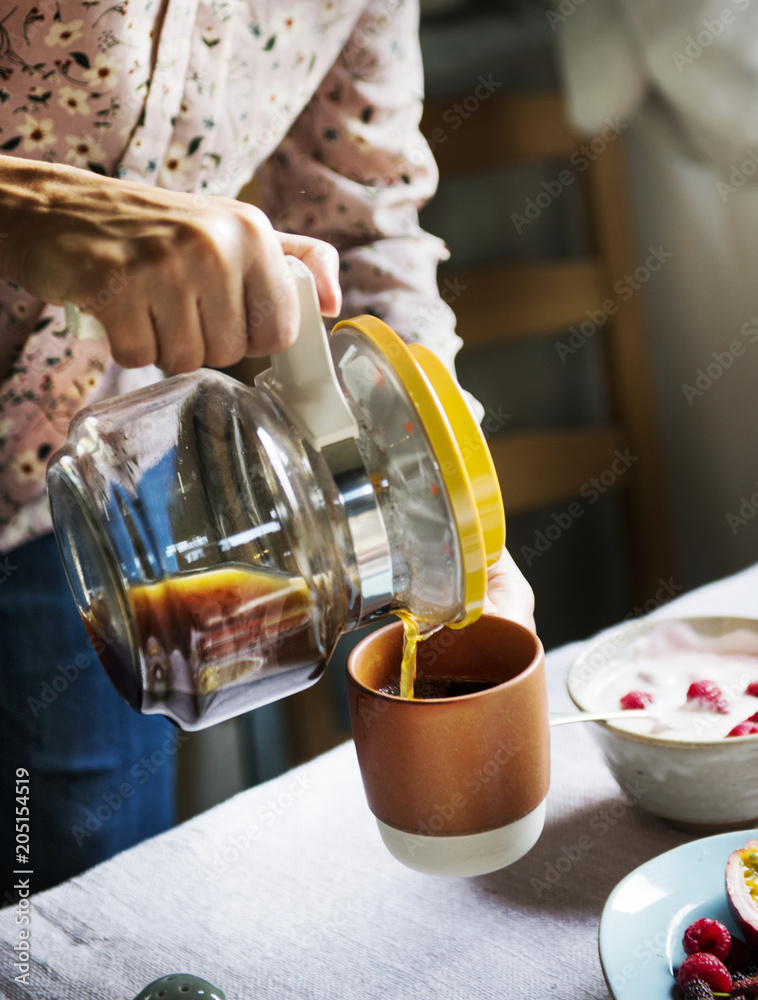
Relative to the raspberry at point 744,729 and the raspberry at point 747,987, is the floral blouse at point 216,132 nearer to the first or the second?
the raspberry at point 744,729

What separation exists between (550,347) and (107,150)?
1.12 meters

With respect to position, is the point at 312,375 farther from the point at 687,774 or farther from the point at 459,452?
the point at 687,774

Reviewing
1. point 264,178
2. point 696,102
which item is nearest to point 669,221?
point 696,102

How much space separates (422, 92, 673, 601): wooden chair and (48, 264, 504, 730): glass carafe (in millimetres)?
1032

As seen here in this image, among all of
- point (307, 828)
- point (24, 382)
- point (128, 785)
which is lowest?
point (128, 785)

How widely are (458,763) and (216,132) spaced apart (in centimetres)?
49

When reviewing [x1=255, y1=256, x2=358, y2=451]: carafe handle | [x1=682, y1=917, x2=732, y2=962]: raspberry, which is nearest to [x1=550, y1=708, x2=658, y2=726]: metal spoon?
[x1=682, y1=917, x2=732, y2=962]: raspberry

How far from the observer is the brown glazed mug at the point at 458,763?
427 mm

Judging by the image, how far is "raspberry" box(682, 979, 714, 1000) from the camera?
424 mm

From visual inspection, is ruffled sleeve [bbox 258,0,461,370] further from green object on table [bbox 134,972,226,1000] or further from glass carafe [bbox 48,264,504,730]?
green object on table [bbox 134,972,226,1000]

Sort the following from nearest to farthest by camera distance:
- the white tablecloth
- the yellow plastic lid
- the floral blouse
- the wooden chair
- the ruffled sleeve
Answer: the yellow plastic lid, the white tablecloth, the floral blouse, the ruffled sleeve, the wooden chair

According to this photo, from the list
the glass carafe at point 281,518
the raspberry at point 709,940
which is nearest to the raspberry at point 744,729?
the raspberry at point 709,940

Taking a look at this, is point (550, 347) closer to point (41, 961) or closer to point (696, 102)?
point (696, 102)

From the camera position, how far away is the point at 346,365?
43 centimetres
